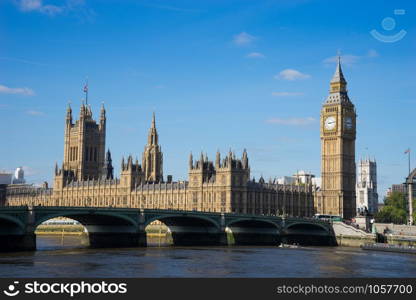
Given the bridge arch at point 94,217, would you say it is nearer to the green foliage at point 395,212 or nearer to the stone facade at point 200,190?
the stone facade at point 200,190

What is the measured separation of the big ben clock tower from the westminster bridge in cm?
3330

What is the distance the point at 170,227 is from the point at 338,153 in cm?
5612

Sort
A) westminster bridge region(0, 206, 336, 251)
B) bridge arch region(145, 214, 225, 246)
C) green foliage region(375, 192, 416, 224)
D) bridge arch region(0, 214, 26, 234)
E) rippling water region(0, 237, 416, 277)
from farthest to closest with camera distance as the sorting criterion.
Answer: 1. green foliage region(375, 192, 416, 224)
2. bridge arch region(145, 214, 225, 246)
3. westminster bridge region(0, 206, 336, 251)
4. bridge arch region(0, 214, 26, 234)
5. rippling water region(0, 237, 416, 277)

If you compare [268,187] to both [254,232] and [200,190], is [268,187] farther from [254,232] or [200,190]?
[254,232]

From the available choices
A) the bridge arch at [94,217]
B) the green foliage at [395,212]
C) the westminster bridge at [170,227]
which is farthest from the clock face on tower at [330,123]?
the bridge arch at [94,217]

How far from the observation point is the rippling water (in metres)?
64.5

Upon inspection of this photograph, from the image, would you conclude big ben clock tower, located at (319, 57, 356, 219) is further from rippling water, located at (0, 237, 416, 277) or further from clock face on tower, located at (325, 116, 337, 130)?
rippling water, located at (0, 237, 416, 277)

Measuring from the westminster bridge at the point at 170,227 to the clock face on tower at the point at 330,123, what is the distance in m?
39.5

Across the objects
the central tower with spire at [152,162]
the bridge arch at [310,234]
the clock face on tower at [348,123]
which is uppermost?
the clock face on tower at [348,123]

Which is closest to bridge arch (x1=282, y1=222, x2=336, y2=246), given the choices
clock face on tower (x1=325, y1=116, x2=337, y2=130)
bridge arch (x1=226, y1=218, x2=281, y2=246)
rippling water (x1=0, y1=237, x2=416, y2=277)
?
bridge arch (x1=226, y1=218, x2=281, y2=246)

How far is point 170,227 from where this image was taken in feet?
399

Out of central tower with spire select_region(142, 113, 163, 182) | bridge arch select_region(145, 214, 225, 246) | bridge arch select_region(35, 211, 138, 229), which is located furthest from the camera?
central tower with spire select_region(142, 113, 163, 182)

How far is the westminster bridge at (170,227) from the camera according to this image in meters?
88.2

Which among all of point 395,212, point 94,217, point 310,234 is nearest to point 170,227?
point 94,217
